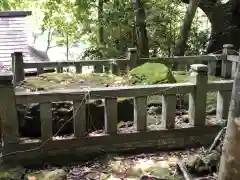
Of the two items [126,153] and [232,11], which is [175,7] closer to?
[232,11]

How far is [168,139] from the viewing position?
4.41m

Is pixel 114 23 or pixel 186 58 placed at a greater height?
pixel 114 23

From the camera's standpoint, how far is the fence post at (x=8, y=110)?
12.0 ft

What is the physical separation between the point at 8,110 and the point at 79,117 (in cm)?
88

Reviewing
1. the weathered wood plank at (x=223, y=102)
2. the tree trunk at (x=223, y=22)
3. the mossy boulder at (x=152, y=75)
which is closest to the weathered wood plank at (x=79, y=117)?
the mossy boulder at (x=152, y=75)

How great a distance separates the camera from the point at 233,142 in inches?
91.4

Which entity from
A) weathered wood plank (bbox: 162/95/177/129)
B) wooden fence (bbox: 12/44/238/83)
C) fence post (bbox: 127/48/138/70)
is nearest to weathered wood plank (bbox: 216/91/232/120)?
weathered wood plank (bbox: 162/95/177/129)

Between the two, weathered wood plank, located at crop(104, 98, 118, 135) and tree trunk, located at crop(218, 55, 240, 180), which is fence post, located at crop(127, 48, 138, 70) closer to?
weathered wood plank, located at crop(104, 98, 118, 135)

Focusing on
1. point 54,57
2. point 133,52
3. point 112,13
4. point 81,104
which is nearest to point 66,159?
point 81,104

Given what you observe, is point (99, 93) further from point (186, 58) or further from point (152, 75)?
point (186, 58)

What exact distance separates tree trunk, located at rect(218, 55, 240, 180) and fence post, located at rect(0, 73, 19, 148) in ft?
8.23

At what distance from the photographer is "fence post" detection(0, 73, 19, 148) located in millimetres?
3652

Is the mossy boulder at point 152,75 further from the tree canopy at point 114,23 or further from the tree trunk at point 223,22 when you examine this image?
the tree trunk at point 223,22

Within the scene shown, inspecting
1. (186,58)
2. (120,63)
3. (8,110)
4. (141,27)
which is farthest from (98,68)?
(8,110)
